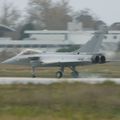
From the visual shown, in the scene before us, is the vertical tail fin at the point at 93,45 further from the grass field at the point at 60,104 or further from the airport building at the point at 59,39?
the airport building at the point at 59,39

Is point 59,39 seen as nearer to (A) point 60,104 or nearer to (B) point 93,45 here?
(B) point 93,45

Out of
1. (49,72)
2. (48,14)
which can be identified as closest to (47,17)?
(48,14)

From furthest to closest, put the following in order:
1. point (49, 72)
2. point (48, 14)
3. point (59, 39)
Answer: point (48, 14)
point (59, 39)
point (49, 72)

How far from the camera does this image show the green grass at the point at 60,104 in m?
12.9

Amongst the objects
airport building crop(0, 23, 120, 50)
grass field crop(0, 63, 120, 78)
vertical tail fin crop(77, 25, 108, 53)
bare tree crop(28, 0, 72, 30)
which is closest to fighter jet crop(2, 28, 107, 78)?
vertical tail fin crop(77, 25, 108, 53)

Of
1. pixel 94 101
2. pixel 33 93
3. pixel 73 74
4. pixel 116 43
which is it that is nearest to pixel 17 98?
pixel 33 93

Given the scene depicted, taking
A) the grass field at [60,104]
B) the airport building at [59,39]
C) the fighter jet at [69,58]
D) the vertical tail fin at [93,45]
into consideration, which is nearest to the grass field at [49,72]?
the fighter jet at [69,58]

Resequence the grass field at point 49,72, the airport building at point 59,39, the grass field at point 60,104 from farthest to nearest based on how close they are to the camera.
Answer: the airport building at point 59,39 < the grass field at point 49,72 < the grass field at point 60,104

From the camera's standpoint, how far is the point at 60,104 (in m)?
15.0

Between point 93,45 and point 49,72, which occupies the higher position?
point 93,45

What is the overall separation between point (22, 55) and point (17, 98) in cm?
1805

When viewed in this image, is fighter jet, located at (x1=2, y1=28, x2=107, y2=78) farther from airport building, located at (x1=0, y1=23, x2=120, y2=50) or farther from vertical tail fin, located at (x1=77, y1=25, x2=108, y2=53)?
airport building, located at (x1=0, y1=23, x2=120, y2=50)

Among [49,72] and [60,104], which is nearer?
[60,104]

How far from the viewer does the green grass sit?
12891 millimetres
